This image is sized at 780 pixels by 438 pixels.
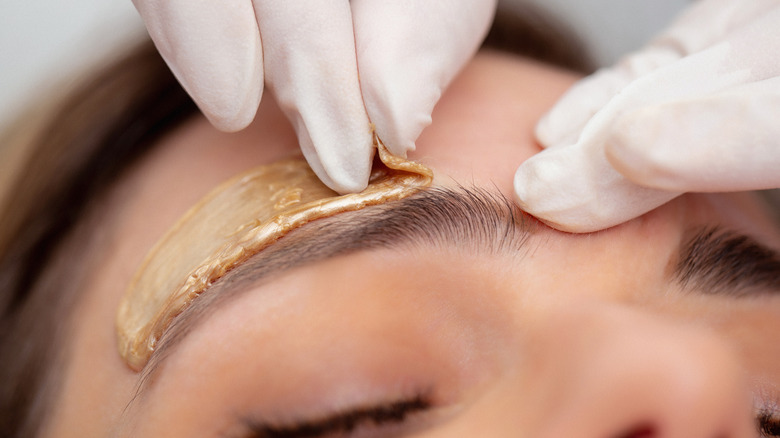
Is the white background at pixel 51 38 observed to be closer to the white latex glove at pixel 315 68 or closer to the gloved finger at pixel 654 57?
the gloved finger at pixel 654 57

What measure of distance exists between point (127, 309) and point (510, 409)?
0.45 m

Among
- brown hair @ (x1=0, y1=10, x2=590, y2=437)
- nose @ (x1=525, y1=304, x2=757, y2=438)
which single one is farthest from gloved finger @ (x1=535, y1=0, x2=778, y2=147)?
brown hair @ (x1=0, y1=10, x2=590, y2=437)

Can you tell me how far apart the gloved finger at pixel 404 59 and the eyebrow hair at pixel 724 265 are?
345 mm

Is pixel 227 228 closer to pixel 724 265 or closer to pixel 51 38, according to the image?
pixel 724 265

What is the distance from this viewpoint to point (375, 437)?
2.06ft

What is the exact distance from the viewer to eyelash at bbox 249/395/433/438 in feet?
2.06

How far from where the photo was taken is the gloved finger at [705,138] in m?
0.58

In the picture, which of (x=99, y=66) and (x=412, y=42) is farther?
(x=99, y=66)

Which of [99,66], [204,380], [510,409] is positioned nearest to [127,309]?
[204,380]

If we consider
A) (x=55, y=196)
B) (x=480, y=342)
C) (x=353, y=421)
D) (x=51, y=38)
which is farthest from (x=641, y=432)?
(x=51, y=38)

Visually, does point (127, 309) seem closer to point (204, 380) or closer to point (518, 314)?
point (204, 380)

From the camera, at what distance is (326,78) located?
655 millimetres

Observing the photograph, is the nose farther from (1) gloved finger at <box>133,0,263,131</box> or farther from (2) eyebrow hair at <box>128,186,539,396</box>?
(1) gloved finger at <box>133,0,263,131</box>

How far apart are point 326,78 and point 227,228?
0.69 feet
